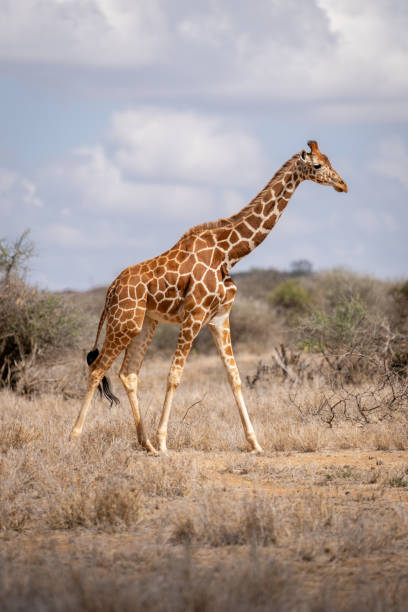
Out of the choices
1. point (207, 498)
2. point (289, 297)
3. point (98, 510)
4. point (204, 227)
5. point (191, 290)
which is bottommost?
point (98, 510)

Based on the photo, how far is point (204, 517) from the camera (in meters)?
5.12

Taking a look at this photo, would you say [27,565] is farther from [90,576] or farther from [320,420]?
[320,420]

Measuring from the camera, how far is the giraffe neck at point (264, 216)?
8.29 metres

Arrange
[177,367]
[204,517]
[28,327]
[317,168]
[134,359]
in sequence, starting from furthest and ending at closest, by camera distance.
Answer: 1. [28,327]
2. [134,359]
3. [317,168]
4. [177,367]
5. [204,517]

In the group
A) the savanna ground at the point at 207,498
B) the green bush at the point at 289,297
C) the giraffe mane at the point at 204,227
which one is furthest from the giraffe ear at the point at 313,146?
the green bush at the point at 289,297

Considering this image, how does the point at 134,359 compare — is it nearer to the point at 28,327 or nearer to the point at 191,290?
the point at 191,290

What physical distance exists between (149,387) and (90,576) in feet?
33.7

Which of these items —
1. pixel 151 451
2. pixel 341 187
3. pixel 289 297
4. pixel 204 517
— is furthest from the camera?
pixel 289 297

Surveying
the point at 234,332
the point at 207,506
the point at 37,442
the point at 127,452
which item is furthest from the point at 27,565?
the point at 234,332

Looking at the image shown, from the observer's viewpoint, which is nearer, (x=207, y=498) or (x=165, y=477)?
(x=207, y=498)

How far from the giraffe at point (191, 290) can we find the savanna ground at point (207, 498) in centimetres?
62

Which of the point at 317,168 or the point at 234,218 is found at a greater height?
the point at 317,168

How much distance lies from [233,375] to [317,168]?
252 cm

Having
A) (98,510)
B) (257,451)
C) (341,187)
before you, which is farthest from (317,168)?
(98,510)
